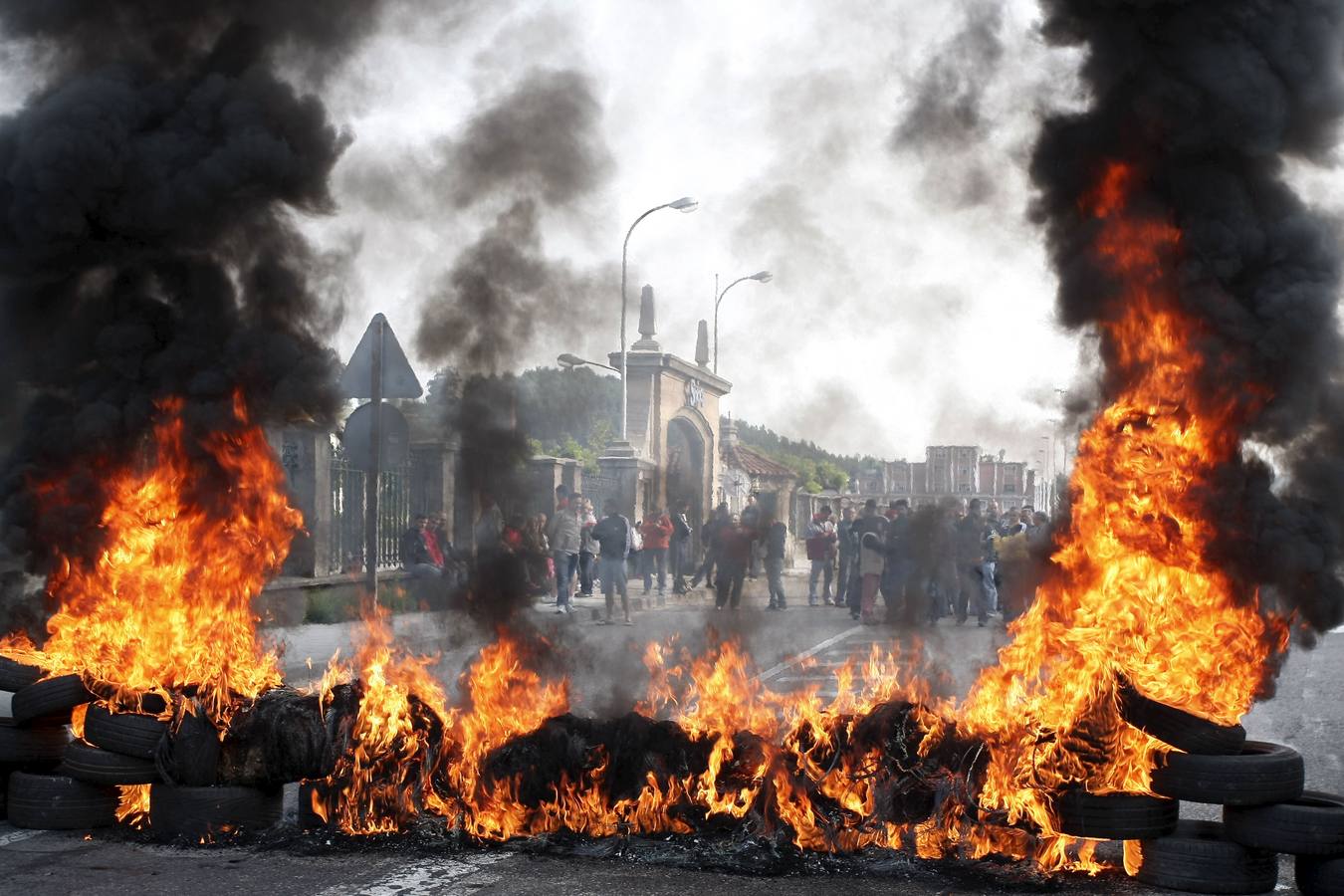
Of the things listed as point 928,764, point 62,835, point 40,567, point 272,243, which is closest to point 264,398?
point 272,243

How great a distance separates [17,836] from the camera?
5812mm

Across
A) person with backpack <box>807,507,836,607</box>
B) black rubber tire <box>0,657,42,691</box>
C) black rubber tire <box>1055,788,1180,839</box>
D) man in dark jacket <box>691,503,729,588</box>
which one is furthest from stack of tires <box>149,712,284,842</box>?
person with backpack <box>807,507,836,607</box>

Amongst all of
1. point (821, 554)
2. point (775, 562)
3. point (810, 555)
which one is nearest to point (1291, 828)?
point (775, 562)

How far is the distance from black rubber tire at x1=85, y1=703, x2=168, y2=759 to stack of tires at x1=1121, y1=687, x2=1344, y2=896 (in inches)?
170

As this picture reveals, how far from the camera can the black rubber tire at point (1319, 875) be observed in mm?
4730

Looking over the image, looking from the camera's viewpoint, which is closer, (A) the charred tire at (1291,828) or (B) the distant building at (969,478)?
(A) the charred tire at (1291,828)

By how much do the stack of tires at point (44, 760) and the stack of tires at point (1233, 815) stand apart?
15.3ft

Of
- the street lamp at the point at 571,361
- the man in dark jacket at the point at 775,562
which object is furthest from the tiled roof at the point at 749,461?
the street lamp at the point at 571,361

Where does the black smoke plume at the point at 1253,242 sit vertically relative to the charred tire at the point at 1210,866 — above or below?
above

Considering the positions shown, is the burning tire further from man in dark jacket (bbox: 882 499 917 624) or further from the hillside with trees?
man in dark jacket (bbox: 882 499 917 624)

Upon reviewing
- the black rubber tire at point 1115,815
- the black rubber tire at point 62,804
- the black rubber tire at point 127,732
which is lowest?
the black rubber tire at point 62,804

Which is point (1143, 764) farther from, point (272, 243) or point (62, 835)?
point (272, 243)

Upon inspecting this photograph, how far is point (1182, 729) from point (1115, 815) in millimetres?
445

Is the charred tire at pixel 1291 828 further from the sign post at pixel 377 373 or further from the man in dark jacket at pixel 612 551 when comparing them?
the man in dark jacket at pixel 612 551
